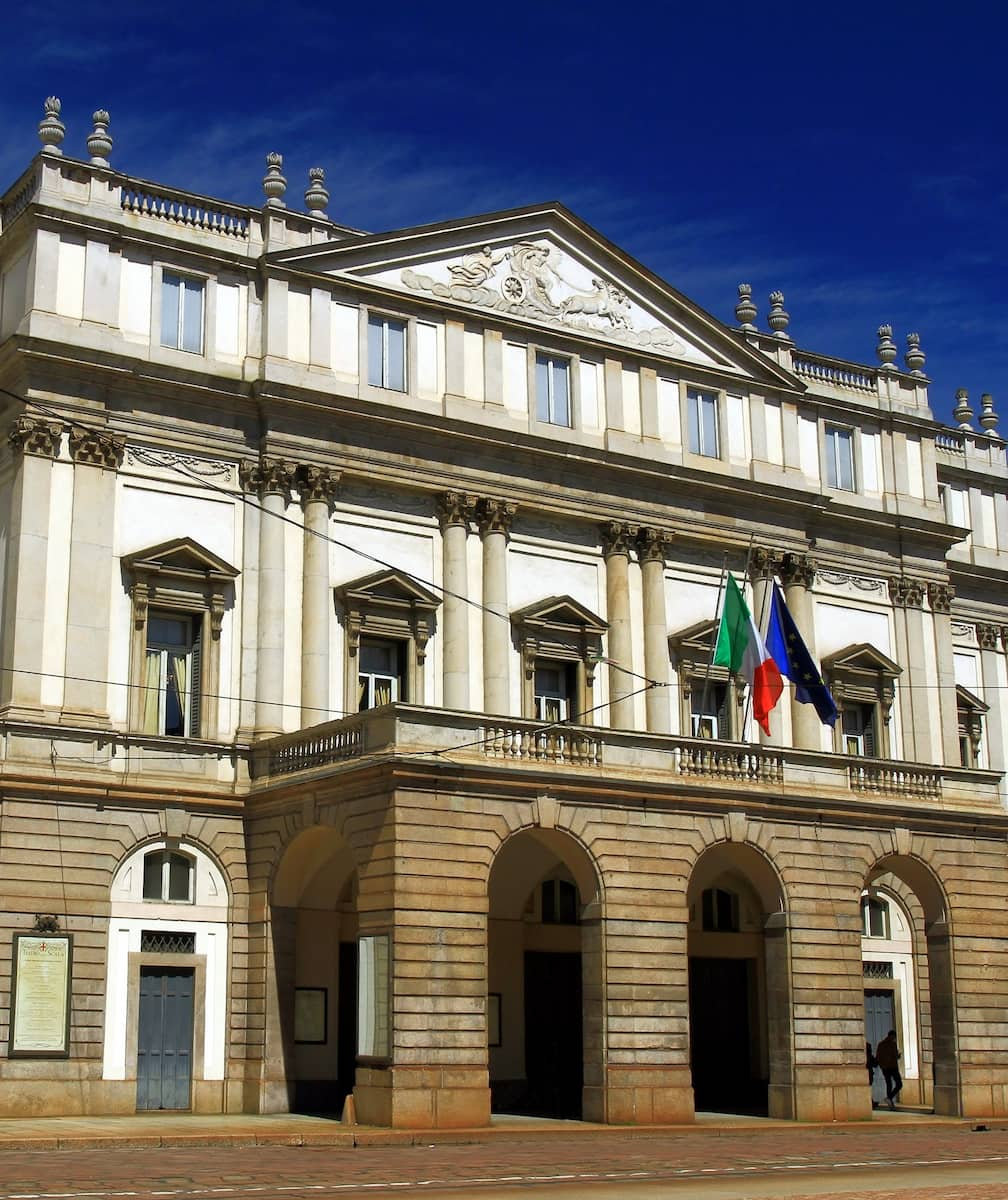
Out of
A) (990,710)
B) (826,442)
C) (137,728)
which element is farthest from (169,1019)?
(990,710)

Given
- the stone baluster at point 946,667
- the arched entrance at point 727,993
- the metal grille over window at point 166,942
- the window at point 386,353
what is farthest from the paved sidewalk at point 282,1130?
the window at point 386,353

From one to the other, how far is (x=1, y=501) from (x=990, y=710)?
2904 cm

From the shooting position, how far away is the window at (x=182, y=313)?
3844cm

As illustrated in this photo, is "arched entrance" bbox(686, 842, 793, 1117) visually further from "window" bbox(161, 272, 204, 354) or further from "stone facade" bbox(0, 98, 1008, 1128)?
"window" bbox(161, 272, 204, 354)

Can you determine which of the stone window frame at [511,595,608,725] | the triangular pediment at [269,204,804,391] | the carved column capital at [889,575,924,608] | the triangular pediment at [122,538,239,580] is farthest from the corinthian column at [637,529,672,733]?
the triangular pediment at [122,538,239,580]

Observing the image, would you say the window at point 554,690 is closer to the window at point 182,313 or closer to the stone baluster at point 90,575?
the stone baluster at point 90,575

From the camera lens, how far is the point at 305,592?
38.2 metres

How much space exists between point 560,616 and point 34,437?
12499 millimetres

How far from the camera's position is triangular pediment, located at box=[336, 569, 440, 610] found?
3872 cm

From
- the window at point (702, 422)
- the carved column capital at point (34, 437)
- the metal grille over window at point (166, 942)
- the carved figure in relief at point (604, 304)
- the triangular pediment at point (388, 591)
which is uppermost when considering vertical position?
the carved figure in relief at point (604, 304)

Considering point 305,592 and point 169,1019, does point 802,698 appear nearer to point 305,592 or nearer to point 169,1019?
point 305,592

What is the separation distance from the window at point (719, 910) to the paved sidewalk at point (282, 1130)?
25.3ft

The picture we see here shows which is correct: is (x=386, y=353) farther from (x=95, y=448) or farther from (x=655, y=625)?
(x=655, y=625)

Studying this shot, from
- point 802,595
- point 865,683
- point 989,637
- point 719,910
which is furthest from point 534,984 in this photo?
point 989,637
